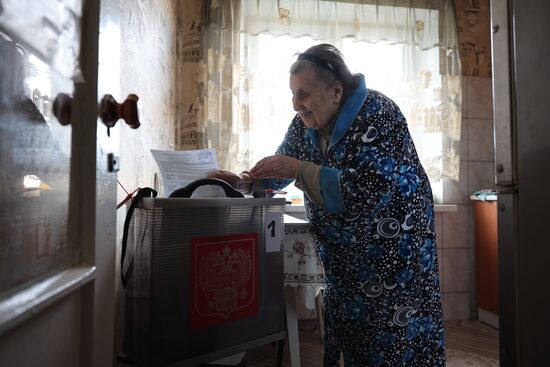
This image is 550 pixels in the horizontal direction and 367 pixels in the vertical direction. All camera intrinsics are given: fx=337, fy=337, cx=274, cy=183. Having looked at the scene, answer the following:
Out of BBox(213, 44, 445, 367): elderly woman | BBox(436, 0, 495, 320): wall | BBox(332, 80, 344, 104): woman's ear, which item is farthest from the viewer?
BBox(436, 0, 495, 320): wall

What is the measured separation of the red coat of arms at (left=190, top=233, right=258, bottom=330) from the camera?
2.02ft

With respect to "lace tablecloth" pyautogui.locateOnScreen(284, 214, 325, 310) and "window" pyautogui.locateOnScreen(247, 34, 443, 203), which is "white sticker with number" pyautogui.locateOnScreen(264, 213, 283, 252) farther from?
"window" pyautogui.locateOnScreen(247, 34, 443, 203)

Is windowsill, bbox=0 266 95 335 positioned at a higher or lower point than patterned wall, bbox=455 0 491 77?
lower

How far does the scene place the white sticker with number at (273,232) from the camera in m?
0.73

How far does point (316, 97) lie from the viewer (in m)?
0.95

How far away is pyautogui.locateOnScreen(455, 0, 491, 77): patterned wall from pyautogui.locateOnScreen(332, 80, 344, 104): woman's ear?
1.93m

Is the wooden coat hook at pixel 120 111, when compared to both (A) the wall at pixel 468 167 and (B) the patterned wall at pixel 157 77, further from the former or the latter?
(A) the wall at pixel 468 167

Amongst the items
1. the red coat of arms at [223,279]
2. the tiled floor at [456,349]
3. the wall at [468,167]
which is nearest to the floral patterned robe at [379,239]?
the red coat of arms at [223,279]

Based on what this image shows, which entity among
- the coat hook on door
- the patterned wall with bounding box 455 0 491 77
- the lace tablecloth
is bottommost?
the lace tablecloth

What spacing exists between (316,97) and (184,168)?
415 mm

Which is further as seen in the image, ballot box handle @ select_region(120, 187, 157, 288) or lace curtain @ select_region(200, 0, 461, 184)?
lace curtain @ select_region(200, 0, 461, 184)

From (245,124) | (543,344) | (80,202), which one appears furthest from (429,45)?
(80,202)

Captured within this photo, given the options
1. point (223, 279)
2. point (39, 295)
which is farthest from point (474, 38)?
point (39, 295)

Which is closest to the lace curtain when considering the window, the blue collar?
the window
